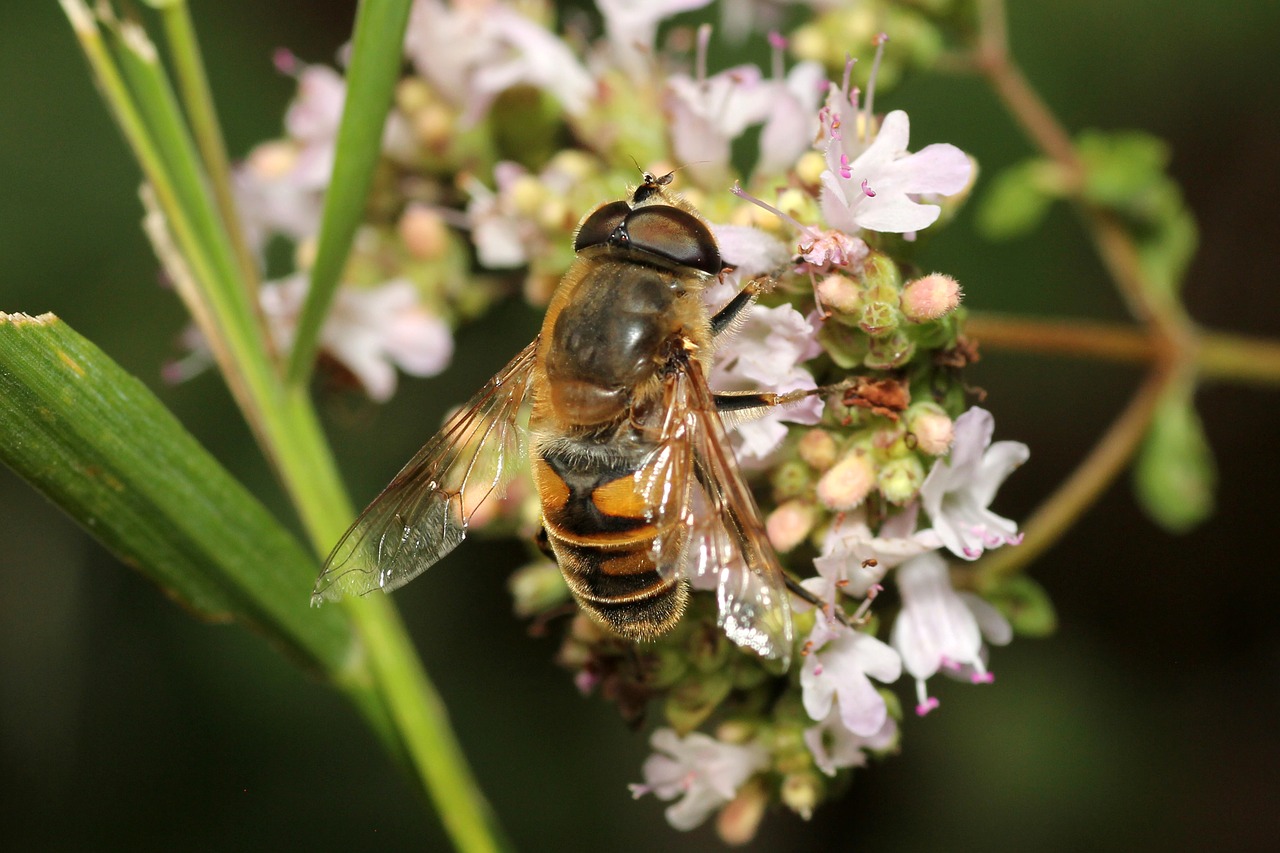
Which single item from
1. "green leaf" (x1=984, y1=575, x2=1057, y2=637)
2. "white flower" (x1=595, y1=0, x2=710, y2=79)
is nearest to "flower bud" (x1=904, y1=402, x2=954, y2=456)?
"green leaf" (x1=984, y1=575, x2=1057, y2=637)

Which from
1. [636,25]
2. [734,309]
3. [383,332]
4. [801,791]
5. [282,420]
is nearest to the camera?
[734,309]

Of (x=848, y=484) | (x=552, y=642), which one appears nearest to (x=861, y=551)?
(x=848, y=484)

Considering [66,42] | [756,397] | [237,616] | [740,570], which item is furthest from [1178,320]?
[66,42]

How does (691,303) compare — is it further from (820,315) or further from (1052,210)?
(1052,210)

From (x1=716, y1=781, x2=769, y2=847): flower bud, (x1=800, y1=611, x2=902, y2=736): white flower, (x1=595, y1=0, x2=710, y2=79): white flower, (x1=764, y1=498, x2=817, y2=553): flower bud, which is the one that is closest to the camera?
(x1=800, y1=611, x2=902, y2=736): white flower

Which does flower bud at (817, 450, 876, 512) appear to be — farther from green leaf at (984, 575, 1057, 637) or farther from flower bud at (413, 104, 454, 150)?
flower bud at (413, 104, 454, 150)

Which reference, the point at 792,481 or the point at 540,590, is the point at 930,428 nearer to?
Result: the point at 792,481
